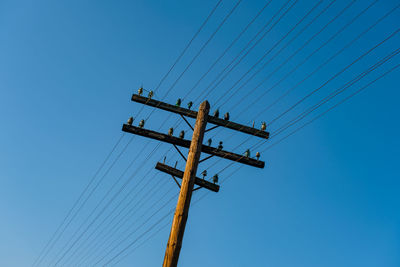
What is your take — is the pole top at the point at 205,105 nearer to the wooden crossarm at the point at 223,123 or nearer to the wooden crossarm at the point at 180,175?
the wooden crossarm at the point at 223,123

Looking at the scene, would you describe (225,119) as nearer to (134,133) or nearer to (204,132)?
(204,132)

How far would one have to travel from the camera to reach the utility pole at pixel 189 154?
24.0 feet

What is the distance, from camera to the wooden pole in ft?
23.4

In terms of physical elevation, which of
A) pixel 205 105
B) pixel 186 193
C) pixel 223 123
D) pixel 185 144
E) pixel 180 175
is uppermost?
pixel 205 105

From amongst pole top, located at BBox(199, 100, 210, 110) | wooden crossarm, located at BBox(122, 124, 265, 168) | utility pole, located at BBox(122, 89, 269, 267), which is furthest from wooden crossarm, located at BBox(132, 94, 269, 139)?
wooden crossarm, located at BBox(122, 124, 265, 168)

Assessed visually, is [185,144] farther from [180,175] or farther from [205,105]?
[205,105]

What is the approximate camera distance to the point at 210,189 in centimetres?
877

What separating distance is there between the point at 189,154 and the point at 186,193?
0.98 meters

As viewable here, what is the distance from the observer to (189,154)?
838 cm

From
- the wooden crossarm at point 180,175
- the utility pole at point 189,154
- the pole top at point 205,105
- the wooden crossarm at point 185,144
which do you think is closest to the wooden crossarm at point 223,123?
the utility pole at point 189,154

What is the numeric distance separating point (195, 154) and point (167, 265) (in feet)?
8.02

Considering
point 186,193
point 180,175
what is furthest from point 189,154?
point 186,193

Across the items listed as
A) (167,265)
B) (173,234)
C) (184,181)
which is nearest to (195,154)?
(184,181)

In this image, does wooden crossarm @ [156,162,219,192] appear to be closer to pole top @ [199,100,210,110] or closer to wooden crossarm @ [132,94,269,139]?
wooden crossarm @ [132,94,269,139]
